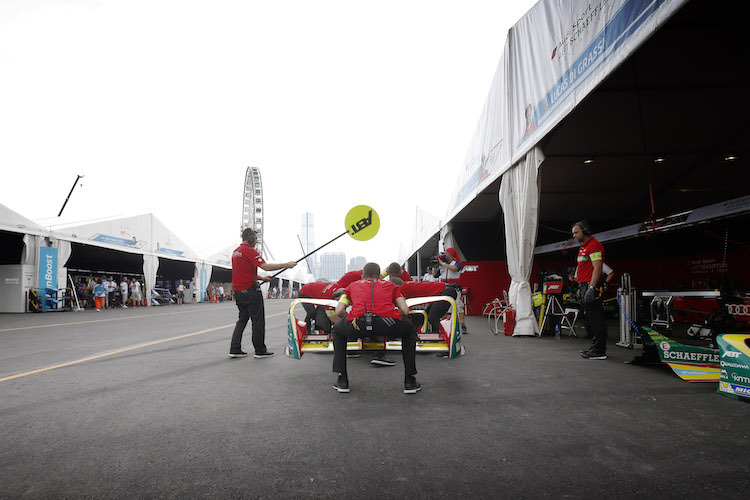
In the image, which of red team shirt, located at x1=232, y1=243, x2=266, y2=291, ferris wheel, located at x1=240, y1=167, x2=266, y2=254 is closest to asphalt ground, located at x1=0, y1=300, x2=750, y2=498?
red team shirt, located at x1=232, y1=243, x2=266, y2=291

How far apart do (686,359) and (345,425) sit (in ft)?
11.5

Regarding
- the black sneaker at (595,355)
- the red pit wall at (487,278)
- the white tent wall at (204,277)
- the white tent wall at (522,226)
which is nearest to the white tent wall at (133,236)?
the white tent wall at (204,277)

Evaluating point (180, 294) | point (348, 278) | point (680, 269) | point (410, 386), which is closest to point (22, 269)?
point (180, 294)

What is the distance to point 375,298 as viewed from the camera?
3.30 m

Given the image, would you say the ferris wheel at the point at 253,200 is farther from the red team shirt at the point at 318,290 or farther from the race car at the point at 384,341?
the race car at the point at 384,341

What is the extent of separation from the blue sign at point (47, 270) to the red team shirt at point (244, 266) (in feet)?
45.7

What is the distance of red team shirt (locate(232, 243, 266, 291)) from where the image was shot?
499 centimetres

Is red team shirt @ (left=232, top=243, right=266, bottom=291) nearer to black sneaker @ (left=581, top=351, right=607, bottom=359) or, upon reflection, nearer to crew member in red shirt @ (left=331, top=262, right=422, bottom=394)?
crew member in red shirt @ (left=331, top=262, right=422, bottom=394)

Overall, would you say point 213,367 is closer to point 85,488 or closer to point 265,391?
point 265,391

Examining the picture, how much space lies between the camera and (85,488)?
1.65 metres

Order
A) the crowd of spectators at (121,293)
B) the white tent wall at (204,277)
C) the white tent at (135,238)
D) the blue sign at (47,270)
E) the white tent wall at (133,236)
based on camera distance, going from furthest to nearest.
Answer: the white tent wall at (204,277), the crowd of spectators at (121,293), the white tent wall at (133,236), the white tent at (135,238), the blue sign at (47,270)

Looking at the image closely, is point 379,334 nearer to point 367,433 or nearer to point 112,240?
point 367,433

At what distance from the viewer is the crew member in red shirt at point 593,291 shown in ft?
15.1

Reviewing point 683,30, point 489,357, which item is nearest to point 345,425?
point 489,357
